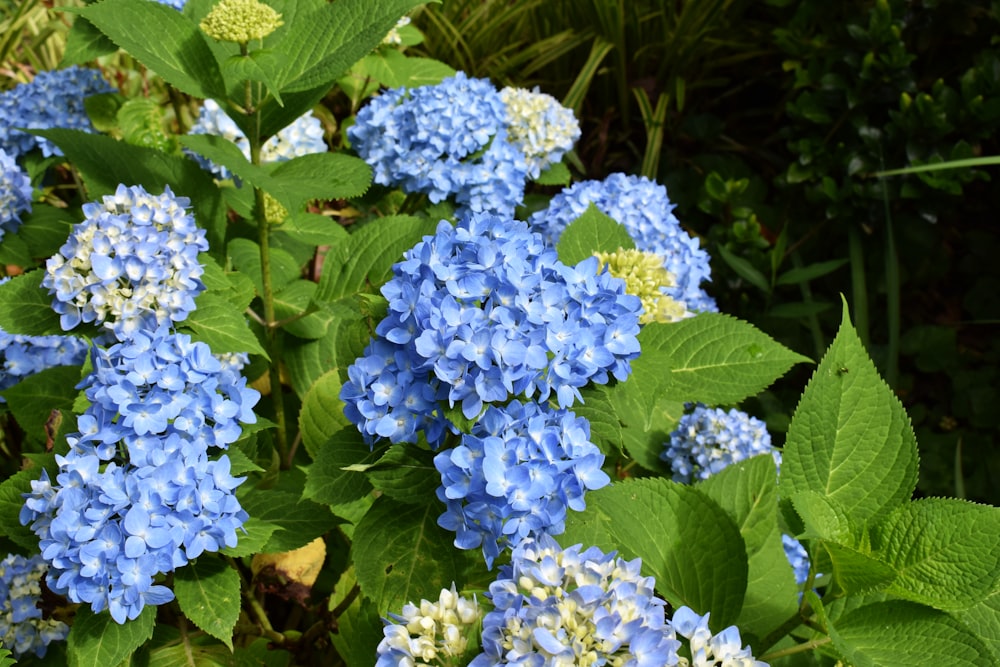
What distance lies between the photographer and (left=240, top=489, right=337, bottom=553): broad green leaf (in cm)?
151

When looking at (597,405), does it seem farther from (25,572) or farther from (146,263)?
(25,572)

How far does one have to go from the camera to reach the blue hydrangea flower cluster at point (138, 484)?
49.5 inches

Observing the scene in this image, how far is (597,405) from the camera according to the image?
4.33ft

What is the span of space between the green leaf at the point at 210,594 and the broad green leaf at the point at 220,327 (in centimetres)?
41

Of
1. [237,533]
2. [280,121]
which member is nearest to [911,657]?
[237,533]

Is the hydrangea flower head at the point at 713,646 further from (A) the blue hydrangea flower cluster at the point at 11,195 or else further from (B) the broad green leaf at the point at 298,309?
(A) the blue hydrangea flower cluster at the point at 11,195

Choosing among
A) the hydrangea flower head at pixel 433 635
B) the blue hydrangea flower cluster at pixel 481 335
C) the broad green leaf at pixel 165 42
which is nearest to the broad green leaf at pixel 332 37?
the broad green leaf at pixel 165 42

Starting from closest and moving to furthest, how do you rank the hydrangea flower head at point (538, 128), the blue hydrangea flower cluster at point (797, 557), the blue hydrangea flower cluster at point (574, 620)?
the blue hydrangea flower cluster at point (574, 620) < the blue hydrangea flower cluster at point (797, 557) < the hydrangea flower head at point (538, 128)

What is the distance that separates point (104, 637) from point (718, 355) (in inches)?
45.9

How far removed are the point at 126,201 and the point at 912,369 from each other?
Result: 3.20 metres

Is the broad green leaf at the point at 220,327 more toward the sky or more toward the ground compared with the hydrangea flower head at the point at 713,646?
more toward the sky

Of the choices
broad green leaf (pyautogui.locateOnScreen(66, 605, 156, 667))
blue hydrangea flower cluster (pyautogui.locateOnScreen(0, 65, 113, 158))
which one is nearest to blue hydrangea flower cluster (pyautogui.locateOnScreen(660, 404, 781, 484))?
broad green leaf (pyautogui.locateOnScreen(66, 605, 156, 667))

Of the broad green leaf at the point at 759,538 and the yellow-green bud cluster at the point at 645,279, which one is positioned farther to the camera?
the yellow-green bud cluster at the point at 645,279

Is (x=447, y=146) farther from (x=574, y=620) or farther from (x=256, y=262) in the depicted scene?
(x=574, y=620)
